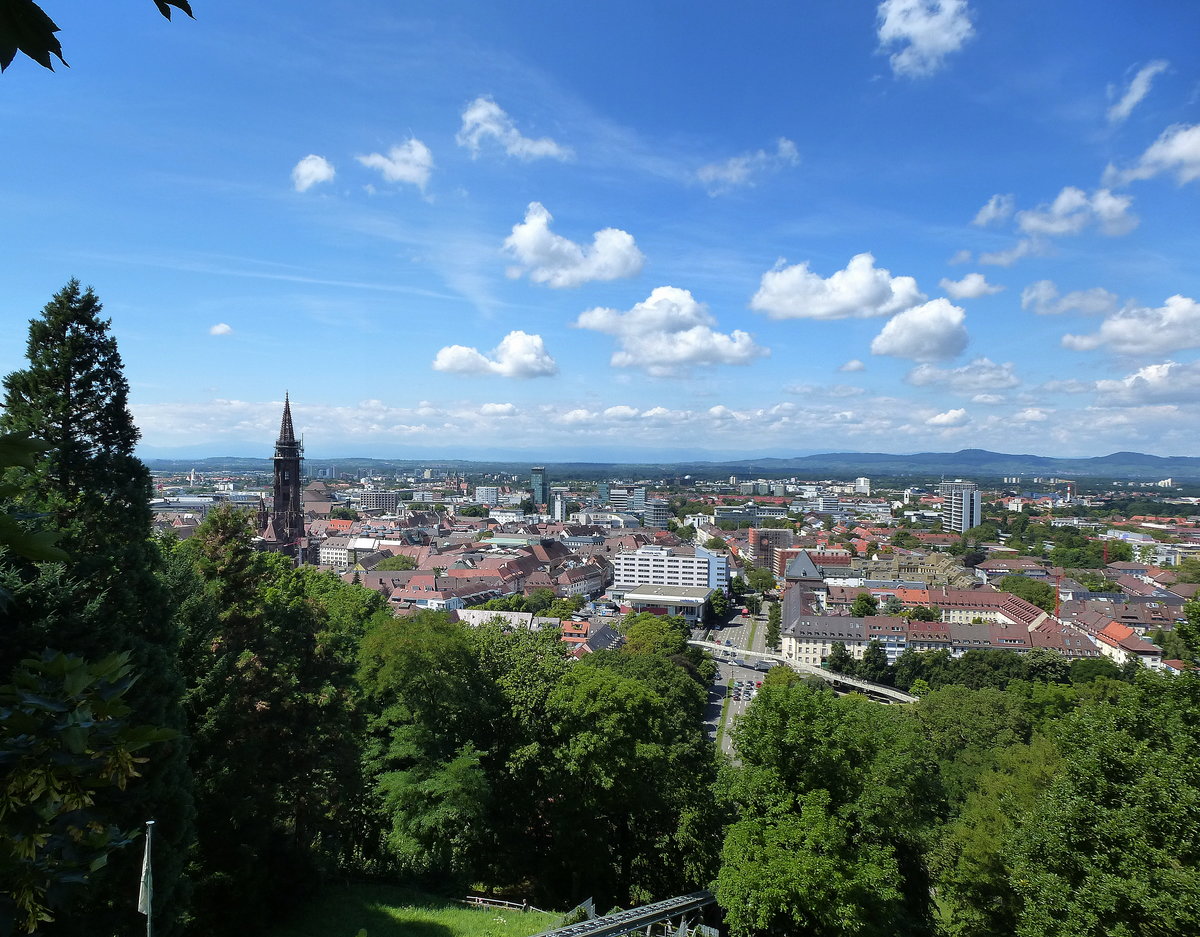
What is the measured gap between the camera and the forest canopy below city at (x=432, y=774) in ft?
29.3

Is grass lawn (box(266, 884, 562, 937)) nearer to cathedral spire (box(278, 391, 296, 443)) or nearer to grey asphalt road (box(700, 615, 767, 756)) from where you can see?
grey asphalt road (box(700, 615, 767, 756))

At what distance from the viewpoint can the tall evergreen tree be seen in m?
9.48

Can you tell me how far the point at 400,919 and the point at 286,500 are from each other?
5359 centimetres

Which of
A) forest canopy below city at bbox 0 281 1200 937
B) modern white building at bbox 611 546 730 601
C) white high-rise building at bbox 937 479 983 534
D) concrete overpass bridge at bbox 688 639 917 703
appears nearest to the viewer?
forest canopy below city at bbox 0 281 1200 937

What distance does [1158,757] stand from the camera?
407 inches

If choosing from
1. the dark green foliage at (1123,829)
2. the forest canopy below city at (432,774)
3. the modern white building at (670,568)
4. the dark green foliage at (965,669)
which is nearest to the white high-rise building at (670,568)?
the modern white building at (670,568)

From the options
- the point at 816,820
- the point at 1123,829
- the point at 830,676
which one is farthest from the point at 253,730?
the point at 830,676

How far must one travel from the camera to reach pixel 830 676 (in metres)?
53.5

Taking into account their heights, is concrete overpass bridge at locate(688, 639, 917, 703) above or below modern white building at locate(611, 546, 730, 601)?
below

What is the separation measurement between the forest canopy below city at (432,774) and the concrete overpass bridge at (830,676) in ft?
96.6

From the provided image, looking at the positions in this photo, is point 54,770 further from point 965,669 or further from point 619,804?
point 965,669

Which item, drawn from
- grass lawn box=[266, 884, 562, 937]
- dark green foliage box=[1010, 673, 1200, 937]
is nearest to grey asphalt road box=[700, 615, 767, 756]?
grass lawn box=[266, 884, 562, 937]

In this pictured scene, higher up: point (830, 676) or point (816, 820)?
point (816, 820)

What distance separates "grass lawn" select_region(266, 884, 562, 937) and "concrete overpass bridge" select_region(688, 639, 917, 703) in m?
37.3
